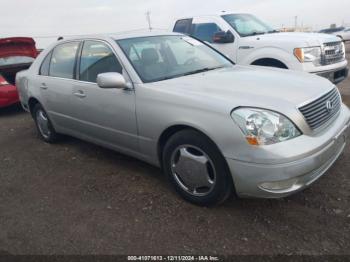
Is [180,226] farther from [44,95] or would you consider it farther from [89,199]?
[44,95]

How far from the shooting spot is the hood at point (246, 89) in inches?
110

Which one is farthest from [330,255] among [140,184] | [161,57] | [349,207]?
[161,57]

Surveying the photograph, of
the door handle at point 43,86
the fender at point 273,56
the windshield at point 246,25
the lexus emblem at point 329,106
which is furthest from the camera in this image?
the windshield at point 246,25

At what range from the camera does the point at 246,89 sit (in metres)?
3.06

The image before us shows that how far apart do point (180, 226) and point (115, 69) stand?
5.97 ft

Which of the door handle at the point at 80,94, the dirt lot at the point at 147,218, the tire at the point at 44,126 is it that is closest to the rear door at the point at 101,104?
the door handle at the point at 80,94

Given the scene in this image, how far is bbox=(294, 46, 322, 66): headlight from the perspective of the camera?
19.1ft

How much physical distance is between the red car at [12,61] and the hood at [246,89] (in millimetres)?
5084

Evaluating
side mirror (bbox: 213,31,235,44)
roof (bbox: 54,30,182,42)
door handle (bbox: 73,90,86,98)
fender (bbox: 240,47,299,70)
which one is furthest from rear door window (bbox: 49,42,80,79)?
fender (bbox: 240,47,299,70)

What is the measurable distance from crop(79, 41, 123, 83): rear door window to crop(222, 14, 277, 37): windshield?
3.59m

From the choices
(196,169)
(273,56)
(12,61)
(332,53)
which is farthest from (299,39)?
(12,61)

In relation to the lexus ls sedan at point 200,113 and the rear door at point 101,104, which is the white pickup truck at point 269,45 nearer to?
the lexus ls sedan at point 200,113

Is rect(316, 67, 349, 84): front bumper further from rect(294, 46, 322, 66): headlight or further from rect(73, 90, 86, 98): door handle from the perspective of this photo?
rect(73, 90, 86, 98): door handle

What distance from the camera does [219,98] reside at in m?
2.89
